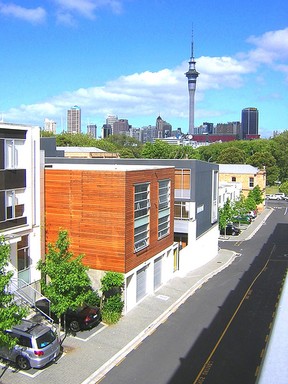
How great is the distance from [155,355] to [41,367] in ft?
17.1

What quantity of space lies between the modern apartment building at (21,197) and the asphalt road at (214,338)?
7.74 m

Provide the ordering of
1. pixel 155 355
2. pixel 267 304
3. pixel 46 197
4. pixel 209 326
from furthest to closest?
pixel 267 304, pixel 46 197, pixel 209 326, pixel 155 355

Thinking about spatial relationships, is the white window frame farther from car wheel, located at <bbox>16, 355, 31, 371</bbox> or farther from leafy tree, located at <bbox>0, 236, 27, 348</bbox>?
leafy tree, located at <bbox>0, 236, 27, 348</bbox>

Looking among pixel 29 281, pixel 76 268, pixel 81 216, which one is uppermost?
pixel 81 216

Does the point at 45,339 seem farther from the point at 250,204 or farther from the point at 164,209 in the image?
the point at 250,204

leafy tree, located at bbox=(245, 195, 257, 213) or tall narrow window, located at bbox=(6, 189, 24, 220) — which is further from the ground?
tall narrow window, located at bbox=(6, 189, 24, 220)

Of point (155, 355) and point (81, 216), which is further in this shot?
point (81, 216)

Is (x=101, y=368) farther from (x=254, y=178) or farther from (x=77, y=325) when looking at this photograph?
(x=254, y=178)

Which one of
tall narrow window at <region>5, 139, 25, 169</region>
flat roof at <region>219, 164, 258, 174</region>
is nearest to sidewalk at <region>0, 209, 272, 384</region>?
tall narrow window at <region>5, 139, 25, 169</region>

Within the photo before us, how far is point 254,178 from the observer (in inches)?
3137

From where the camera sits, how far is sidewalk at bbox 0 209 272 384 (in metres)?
17.8

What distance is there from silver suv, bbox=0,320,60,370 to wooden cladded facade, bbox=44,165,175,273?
6852mm

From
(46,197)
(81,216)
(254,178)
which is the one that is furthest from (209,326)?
(254,178)

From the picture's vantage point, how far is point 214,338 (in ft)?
72.5
